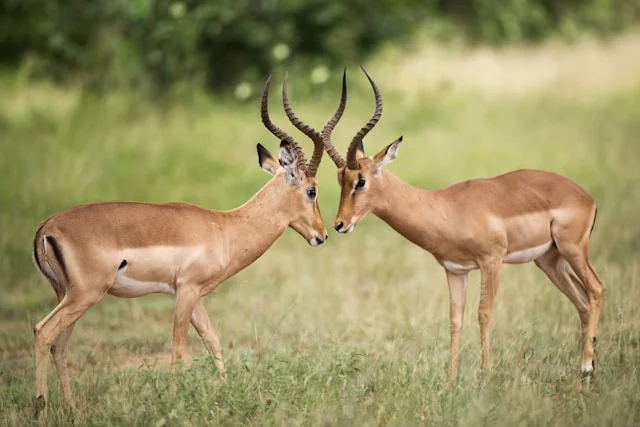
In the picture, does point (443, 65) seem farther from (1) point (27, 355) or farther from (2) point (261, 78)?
(1) point (27, 355)

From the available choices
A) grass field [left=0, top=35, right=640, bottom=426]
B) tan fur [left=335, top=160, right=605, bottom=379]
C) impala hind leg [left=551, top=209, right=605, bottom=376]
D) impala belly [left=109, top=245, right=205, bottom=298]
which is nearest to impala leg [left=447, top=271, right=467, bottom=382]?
tan fur [left=335, top=160, right=605, bottom=379]

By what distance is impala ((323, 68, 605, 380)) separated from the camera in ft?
20.3

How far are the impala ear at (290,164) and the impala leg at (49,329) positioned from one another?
139cm

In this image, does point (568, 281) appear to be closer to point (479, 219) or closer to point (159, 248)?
point (479, 219)

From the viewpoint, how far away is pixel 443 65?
18.1 meters

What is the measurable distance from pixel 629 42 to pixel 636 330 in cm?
1521

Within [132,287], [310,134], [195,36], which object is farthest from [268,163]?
[195,36]

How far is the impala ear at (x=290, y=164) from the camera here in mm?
6188

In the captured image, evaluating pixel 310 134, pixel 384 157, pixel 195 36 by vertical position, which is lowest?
pixel 384 157

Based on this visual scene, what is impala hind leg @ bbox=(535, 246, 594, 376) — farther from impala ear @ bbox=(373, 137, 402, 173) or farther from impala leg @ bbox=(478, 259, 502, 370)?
impala ear @ bbox=(373, 137, 402, 173)

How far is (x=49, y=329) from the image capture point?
5469 mm

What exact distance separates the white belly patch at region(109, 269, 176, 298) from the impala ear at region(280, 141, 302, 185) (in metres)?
0.97

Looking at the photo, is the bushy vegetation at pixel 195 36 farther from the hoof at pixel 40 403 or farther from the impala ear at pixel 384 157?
Result: the hoof at pixel 40 403

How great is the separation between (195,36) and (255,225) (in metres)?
10.5
